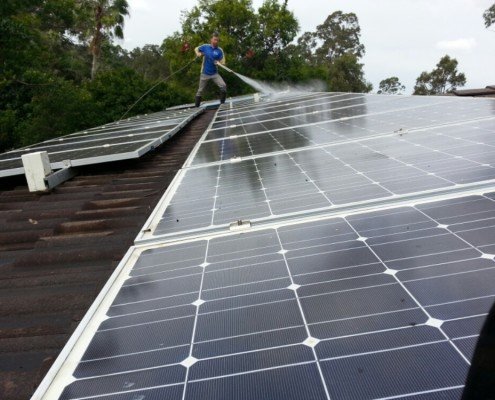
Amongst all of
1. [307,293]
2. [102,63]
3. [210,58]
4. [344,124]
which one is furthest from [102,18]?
[307,293]

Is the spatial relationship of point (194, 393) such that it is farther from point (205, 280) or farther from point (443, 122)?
point (443, 122)

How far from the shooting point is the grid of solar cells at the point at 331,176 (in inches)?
191

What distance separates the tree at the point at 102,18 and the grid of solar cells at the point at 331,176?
36.0 m

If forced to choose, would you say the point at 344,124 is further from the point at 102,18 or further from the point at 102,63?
the point at 102,63

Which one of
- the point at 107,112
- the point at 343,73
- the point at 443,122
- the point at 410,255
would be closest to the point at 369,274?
the point at 410,255

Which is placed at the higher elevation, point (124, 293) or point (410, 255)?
point (410, 255)

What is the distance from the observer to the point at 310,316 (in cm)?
275

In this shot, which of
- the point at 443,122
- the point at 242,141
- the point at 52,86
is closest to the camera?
the point at 443,122

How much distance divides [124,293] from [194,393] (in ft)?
4.59

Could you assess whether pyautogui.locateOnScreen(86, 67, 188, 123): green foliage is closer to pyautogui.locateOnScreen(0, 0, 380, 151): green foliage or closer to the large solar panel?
pyautogui.locateOnScreen(0, 0, 380, 151): green foliage

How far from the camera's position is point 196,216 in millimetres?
5066

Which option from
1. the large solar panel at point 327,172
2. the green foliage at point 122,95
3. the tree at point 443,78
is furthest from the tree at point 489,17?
the large solar panel at point 327,172

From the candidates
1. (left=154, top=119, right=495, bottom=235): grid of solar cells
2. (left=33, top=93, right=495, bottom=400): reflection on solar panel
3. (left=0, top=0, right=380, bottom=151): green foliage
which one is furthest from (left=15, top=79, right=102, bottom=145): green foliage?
(left=33, top=93, right=495, bottom=400): reflection on solar panel

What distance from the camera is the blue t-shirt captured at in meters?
18.9
